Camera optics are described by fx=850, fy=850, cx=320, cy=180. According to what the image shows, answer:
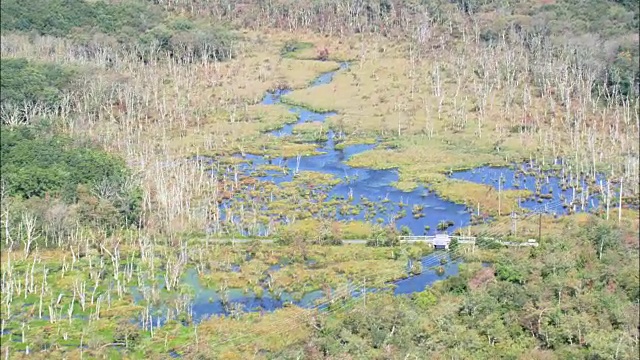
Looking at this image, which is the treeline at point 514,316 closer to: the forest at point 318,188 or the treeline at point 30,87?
the forest at point 318,188

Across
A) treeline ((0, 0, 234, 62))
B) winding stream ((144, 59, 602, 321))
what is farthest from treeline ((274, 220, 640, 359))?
treeline ((0, 0, 234, 62))

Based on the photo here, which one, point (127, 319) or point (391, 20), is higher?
point (391, 20)

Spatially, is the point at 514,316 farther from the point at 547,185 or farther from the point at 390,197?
the point at 547,185

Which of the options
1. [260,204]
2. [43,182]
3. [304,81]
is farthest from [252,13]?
[43,182]

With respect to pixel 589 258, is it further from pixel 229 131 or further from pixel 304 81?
pixel 304 81

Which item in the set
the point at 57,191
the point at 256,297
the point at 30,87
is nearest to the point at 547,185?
the point at 256,297

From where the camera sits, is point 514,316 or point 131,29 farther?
point 131,29
